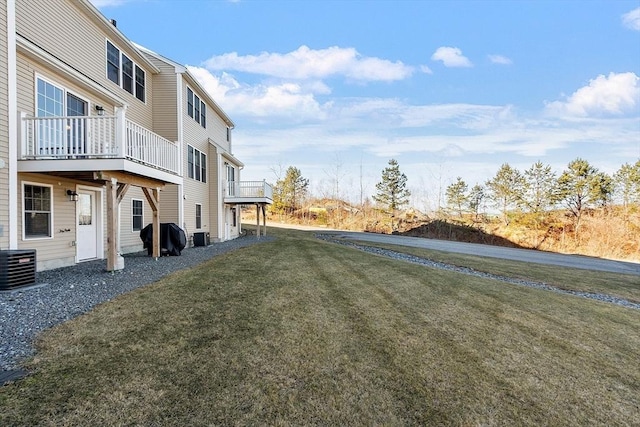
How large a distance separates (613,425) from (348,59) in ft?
74.8

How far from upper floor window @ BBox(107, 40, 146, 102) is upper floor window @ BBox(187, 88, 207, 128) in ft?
7.41

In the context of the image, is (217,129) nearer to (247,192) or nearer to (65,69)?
(247,192)

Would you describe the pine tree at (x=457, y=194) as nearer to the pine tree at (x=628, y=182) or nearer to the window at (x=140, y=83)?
the pine tree at (x=628, y=182)

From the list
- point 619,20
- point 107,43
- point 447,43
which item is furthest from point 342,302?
point 447,43

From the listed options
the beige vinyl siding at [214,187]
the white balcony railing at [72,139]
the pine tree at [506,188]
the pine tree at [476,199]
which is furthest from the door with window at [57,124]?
the pine tree at [476,199]

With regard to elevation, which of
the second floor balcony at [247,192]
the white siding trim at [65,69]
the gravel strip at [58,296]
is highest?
the white siding trim at [65,69]

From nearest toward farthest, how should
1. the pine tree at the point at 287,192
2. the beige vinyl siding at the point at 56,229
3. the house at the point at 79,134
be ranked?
1. the house at the point at 79,134
2. the beige vinyl siding at the point at 56,229
3. the pine tree at the point at 287,192

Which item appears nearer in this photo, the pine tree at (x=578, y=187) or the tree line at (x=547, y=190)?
the tree line at (x=547, y=190)

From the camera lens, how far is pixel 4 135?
6.72 metres

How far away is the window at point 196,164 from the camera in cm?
1551

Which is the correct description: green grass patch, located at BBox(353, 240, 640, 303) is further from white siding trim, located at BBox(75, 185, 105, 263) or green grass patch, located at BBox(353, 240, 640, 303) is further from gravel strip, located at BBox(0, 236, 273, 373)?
white siding trim, located at BBox(75, 185, 105, 263)

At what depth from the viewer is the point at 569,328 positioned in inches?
222

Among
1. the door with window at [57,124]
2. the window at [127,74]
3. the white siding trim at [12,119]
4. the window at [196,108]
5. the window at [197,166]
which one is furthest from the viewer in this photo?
the window at [197,166]

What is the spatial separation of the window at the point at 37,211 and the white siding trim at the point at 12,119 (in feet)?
2.67
